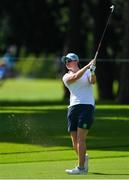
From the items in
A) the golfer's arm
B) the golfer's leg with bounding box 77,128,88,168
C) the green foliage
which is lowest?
the green foliage

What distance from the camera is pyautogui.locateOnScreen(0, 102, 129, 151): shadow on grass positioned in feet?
57.3

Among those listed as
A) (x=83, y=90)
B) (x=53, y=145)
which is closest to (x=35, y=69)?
(x=53, y=145)

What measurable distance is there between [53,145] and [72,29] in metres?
18.7

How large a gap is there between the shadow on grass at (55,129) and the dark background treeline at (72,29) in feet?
22.5

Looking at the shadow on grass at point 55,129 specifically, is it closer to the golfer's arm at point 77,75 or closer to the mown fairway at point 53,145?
the mown fairway at point 53,145

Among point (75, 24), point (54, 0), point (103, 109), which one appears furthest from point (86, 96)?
point (54, 0)

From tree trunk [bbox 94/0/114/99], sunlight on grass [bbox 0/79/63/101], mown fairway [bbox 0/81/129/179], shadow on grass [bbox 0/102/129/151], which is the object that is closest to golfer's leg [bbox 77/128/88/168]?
mown fairway [bbox 0/81/129/179]

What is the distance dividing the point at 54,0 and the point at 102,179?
3404 centimetres

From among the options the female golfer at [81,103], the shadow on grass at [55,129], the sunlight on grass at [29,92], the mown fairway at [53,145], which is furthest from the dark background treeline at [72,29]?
the female golfer at [81,103]

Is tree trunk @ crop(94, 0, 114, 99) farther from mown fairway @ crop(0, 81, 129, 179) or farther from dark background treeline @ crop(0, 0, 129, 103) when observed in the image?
mown fairway @ crop(0, 81, 129, 179)

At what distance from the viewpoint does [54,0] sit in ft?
149

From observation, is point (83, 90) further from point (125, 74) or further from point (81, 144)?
point (125, 74)

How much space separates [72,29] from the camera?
1394 inches

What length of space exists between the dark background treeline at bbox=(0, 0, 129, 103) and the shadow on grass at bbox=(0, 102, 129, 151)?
686 cm
